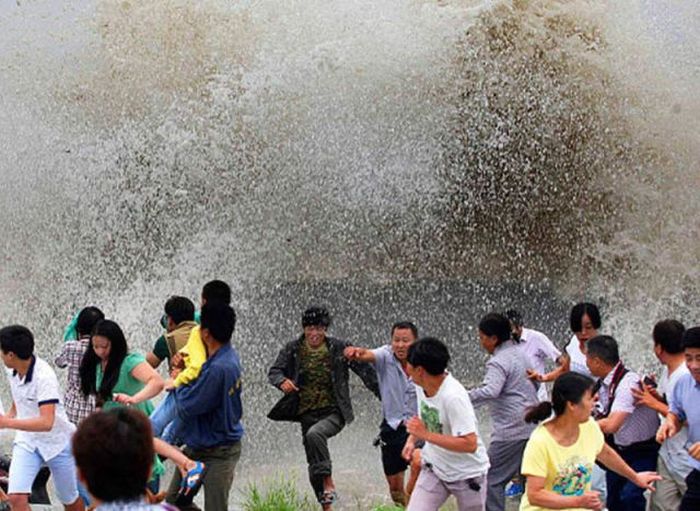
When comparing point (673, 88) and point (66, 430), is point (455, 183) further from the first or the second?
point (66, 430)

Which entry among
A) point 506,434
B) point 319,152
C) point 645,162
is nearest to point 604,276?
point 645,162

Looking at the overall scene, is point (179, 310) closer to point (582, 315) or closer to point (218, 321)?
point (218, 321)

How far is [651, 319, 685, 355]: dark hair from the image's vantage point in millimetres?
5805

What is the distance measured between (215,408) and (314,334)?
1.28 metres

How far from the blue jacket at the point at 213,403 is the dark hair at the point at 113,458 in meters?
2.56

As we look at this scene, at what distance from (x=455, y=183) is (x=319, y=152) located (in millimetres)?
1742

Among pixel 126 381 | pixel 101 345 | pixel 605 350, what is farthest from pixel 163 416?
pixel 605 350

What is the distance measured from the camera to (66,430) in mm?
6102

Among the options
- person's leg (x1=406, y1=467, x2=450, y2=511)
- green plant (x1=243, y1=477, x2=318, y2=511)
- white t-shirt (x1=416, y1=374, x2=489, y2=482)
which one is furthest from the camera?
green plant (x1=243, y1=477, x2=318, y2=511)

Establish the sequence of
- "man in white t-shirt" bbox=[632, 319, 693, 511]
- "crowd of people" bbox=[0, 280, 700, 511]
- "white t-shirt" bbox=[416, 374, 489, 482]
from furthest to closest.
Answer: "man in white t-shirt" bbox=[632, 319, 693, 511] < "white t-shirt" bbox=[416, 374, 489, 482] < "crowd of people" bbox=[0, 280, 700, 511]

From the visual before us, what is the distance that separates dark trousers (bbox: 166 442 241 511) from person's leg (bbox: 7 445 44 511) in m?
0.87

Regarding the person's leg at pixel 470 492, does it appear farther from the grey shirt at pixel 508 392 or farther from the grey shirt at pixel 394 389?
the grey shirt at pixel 394 389

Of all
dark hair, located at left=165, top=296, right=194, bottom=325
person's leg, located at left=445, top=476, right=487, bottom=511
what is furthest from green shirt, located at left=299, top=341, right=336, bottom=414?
person's leg, located at left=445, top=476, right=487, bottom=511

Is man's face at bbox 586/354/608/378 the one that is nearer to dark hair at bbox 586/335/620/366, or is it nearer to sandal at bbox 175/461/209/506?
dark hair at bbox 586/335/620/366
